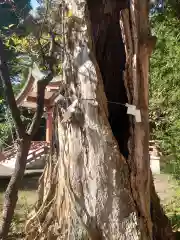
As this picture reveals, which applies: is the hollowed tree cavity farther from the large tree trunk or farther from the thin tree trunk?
the thin tree trunk

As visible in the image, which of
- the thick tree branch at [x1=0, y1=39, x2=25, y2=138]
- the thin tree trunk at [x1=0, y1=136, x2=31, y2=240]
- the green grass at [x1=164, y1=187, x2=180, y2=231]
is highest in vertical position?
the thick tree branch at [x1=0, y1=39, x2=25, y2=138]

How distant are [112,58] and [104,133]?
597 millimetres

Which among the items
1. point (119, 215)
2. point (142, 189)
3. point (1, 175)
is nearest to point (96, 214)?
point (119, 215)

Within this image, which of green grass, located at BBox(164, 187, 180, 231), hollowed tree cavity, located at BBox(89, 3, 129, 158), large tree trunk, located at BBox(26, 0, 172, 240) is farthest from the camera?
green grass, located at BBox(164, 187, 180, 231)

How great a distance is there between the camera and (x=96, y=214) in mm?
2336

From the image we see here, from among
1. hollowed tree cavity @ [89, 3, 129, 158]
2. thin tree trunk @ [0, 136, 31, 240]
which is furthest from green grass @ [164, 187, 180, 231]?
hollowed tree cavity @ [89, 3, 129, 158]

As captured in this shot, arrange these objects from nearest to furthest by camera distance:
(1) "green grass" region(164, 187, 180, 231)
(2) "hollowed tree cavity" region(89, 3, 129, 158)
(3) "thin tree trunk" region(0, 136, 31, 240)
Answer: (2) "hollowed tree cavity" region(89, 3, 129, 158) → (3) "thin tree trunk" region(0, 136, 31, 240) → (1) "green grass" region(164, 187, 180, 231)

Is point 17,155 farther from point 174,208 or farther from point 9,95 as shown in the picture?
point 174,208

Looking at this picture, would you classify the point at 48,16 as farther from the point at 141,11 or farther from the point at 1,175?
the point at 1,175

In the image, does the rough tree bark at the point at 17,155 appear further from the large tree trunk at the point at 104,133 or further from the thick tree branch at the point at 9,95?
the large tree trunk at the point at 104,133

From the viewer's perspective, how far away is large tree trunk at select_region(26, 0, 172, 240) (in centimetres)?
232

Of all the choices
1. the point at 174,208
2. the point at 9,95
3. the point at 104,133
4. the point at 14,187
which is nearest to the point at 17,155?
the point at 14,187

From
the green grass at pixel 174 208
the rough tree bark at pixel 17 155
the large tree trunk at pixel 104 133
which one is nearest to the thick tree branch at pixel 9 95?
the rough tree bark at pixel 17 155

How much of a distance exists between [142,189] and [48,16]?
1555mm
